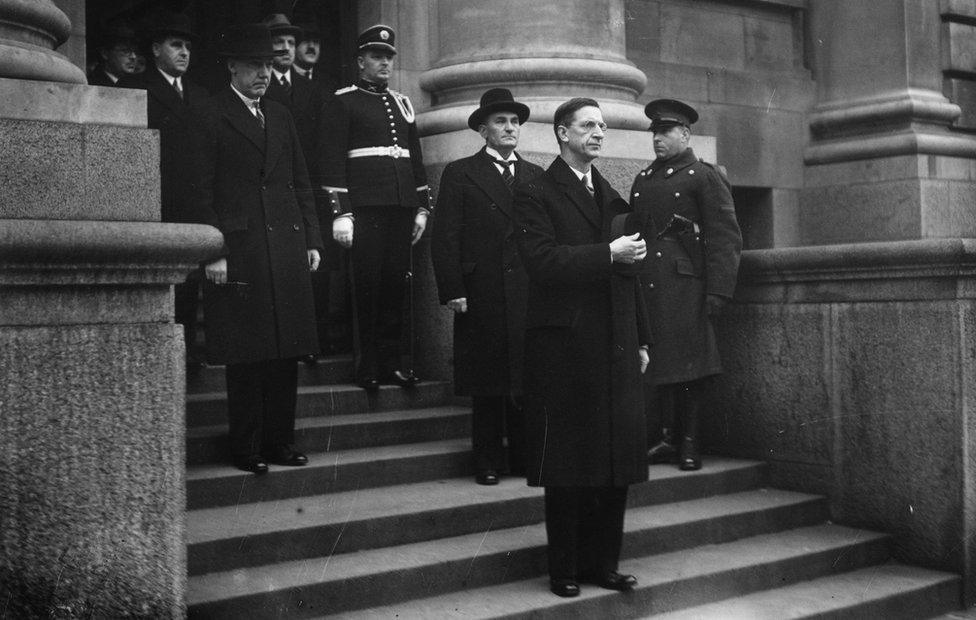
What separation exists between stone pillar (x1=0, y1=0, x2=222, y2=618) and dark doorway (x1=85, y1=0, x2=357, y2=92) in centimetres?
411

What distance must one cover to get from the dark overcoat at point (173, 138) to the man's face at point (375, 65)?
4.07 ft

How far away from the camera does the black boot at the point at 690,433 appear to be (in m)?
7.36

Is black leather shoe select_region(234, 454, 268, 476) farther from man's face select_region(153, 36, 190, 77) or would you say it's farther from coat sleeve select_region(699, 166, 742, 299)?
coat sleeve select_region(699, 166, 742, 299)

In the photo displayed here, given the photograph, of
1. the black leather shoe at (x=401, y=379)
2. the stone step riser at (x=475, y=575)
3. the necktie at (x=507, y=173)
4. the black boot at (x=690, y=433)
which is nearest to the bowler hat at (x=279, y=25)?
the necktie at (x=507, y=173)

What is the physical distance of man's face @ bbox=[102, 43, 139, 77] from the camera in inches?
290

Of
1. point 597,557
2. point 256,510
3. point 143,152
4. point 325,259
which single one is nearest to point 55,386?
point 143,152

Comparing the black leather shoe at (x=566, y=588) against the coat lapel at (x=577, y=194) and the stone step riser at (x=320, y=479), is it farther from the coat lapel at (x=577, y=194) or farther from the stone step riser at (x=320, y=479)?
the coat lapel at (x=577, y=194)

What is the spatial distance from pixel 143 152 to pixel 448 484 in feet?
8.47

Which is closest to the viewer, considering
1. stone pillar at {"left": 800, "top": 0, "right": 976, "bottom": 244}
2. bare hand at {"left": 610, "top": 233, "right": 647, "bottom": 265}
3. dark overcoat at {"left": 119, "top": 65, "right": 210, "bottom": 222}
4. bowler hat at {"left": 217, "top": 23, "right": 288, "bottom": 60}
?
bare hand at {"left": 610, "top": 233, "right": 647, "bottom": 265}

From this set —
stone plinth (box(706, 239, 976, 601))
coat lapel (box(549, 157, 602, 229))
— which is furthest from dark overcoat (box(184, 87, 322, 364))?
stone plinth (box(706, 239, 976, 601))

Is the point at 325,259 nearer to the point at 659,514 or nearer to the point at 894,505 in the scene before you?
the point at 659,514

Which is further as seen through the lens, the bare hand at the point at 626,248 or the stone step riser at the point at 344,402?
the stone step riser at the point at 344,402

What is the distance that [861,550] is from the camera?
6977 mm

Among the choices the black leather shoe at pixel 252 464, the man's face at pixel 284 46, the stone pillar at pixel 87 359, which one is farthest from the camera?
the man's face at pixel 284 46
